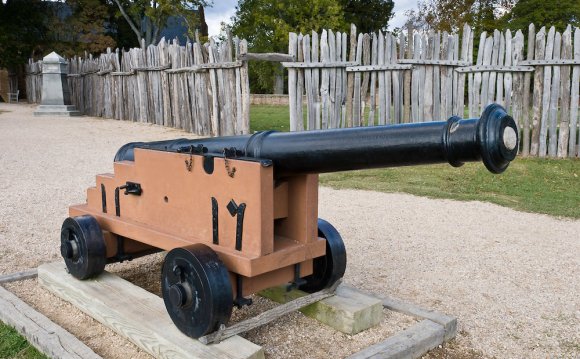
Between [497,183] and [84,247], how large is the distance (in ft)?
20.9

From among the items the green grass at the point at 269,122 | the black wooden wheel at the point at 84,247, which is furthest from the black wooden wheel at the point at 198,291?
the green grass at the point at 269,122

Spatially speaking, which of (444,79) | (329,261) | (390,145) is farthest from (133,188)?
(444,79)

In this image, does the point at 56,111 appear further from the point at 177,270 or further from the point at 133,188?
the point at 177,270

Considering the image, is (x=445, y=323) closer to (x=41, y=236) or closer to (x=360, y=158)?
(x=360, y=158)

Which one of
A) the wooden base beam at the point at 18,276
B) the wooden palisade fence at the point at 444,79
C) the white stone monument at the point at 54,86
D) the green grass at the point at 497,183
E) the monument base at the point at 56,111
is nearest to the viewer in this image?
the wooden base beam at the point at 18,276

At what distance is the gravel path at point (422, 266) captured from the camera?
3.35 m

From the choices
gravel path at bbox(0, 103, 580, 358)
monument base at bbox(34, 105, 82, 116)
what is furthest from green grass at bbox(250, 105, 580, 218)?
monument base at bbox(34, 105, 82, 116)

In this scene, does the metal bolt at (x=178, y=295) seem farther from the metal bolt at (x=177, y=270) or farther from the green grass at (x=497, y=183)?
the green grass at (x=497, y=183)

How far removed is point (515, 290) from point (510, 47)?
257 inches

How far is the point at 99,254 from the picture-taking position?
3.75 m

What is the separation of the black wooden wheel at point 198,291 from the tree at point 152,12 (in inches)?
1340

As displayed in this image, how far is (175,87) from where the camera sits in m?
14.2

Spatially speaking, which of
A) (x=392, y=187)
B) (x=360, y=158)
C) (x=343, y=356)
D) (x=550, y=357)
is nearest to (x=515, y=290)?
(x=550, y=357)

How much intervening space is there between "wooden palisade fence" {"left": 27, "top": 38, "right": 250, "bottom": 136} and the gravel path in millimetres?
3981
